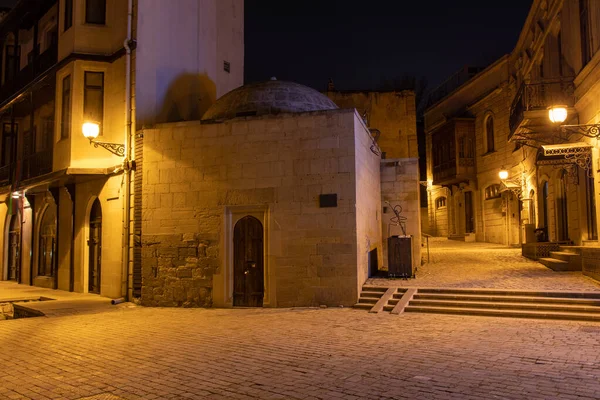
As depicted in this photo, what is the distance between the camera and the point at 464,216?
28.4 metres

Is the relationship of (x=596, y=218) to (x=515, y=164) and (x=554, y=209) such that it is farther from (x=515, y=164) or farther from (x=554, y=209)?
(x=515, y=164)

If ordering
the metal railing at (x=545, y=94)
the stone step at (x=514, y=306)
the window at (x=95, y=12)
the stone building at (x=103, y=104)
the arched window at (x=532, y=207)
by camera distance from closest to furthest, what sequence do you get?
the stone step at (x=514, y=306) → the stone building at (x=103, y=104) → the metal railing at (x=545, y=94) → the window at (x=95, y=12) → the arched window at (x=532, y=207)

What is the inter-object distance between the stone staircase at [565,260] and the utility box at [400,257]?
410 cm

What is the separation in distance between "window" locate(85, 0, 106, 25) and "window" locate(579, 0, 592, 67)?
46.2 ft

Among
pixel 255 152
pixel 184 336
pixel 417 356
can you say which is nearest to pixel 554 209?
pixel 255 152

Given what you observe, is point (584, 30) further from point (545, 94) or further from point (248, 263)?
point (248, 263)

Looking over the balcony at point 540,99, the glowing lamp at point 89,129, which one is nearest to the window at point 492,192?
the balcony at point 540,99

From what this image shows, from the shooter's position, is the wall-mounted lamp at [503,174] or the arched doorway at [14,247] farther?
the wall-mounted lamp at [503,174]

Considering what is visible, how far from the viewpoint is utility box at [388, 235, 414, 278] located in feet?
41.5

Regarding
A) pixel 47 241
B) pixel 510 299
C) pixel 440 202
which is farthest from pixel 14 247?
pixel 440 202

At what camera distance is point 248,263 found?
38.5 feet

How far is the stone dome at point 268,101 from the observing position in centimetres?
1320

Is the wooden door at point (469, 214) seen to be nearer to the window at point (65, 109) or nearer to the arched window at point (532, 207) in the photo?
the arched window at point (532, 207)

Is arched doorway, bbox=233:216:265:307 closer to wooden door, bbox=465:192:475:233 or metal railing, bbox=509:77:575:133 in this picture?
metal railing, bbox=509:77:575:133
